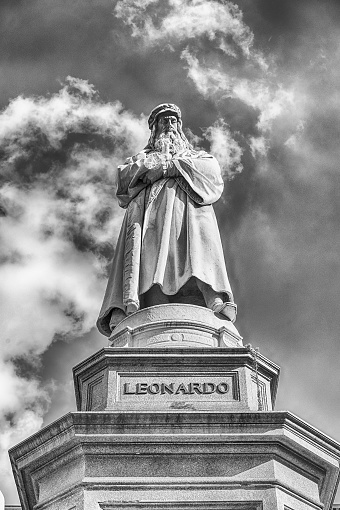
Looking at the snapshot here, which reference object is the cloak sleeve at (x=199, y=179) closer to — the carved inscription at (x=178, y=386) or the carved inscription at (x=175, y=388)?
the carved inscription at (x=178, y=386)

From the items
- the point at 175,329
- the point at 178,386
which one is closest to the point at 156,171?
the point at 175,329

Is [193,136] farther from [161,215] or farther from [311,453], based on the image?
[311,453]

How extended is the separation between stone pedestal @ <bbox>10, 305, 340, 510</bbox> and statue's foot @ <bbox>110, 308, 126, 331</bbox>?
224 centimetres

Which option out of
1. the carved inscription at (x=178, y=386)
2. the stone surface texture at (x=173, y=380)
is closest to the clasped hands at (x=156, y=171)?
the stone surface texture at (x=173, y=380)

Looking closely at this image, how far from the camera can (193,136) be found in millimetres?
21266

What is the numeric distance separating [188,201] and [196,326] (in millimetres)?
3100

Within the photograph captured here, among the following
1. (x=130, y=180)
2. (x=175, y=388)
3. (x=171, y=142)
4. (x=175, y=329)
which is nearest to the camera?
(x=175, y=388)

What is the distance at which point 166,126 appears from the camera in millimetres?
18500

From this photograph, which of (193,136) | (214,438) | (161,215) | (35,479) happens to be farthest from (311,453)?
(193,136)

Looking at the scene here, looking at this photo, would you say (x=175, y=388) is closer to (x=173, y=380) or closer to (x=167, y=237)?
(x=173, y=380)

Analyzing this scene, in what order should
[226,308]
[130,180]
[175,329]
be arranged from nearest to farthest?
1. [175,329]
2. [226,308]
3. [130,180]

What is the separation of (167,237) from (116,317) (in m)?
1.60

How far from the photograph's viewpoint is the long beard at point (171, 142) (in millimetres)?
17828

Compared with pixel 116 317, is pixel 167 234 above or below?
above
